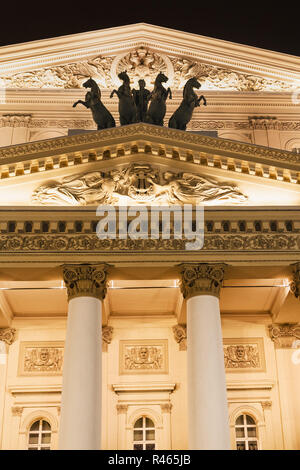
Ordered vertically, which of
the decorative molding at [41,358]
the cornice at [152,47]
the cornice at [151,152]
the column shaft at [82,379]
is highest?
the cornice at [152,47]

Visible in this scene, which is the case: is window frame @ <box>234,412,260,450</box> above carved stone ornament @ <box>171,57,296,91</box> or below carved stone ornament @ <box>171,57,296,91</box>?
below

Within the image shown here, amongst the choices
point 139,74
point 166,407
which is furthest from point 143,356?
point 139,74

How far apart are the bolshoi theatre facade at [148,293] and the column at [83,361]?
0.07 feet

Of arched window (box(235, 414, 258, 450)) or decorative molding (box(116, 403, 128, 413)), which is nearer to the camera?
arched window (box(235, 414, 258, 450))

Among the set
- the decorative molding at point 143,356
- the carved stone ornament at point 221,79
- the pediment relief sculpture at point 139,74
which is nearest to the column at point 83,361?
the decorative molding at point 143,356

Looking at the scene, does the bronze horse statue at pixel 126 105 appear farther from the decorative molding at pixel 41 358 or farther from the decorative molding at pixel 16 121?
the decorative molding at pixel 16 121

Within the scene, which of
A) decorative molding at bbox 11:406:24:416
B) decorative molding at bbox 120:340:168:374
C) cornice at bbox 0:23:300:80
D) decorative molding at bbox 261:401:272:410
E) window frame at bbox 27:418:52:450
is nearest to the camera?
window frame at bbox 27:418:52:450

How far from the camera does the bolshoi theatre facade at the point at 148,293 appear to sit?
10719mm

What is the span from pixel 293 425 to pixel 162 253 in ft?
13.8

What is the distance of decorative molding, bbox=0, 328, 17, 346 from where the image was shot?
13.5m

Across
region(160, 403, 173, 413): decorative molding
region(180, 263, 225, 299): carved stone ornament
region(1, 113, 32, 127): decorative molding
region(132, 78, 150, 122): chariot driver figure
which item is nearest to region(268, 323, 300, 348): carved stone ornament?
region(160, 403, 173, 413): decorative molding

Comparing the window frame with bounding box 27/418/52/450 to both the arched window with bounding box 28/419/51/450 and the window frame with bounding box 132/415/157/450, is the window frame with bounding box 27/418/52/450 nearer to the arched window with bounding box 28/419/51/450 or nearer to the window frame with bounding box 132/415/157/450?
the arched window with bounding box 28/419/51/450

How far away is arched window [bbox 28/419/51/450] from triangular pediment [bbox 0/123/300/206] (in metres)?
4.24

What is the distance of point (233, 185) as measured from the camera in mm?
12406
